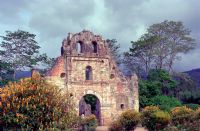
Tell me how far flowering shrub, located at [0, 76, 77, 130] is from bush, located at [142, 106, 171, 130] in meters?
6.80

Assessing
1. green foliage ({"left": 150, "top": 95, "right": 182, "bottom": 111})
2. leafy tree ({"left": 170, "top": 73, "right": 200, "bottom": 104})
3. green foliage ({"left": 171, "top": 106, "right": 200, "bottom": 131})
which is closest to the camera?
green foliage ({"left": 171, "top": 106, "right": 200, "bottom": 131})

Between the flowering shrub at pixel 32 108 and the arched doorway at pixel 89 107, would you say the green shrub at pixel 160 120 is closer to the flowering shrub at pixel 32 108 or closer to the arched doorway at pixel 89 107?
the flowering shrub at pixel 32 108

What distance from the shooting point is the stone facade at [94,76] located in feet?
96.8

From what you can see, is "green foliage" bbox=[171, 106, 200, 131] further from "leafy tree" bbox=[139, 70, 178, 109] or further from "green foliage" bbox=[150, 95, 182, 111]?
"green foliage" bbox=[150, 95, 182, 111]

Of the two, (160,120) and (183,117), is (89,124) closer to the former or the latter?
(160,120)

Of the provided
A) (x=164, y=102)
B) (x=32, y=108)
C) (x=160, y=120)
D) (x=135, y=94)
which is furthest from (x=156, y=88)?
(x=32, y=108)

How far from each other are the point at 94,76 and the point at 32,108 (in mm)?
17070

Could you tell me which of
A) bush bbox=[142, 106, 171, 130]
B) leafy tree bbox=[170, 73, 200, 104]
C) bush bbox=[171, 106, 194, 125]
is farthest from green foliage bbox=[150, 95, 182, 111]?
bush bbox=[142, 106, 171, 130]

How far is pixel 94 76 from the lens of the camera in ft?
99.8

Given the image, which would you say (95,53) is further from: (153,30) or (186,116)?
(153,30)

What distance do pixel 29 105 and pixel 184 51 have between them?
105 ft

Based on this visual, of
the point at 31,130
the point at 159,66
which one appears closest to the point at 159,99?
the point at 159,66

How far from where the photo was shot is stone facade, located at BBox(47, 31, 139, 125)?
29500 mm

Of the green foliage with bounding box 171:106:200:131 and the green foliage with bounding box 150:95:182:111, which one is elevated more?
the green foliage with bounding box 150:95:182:111
